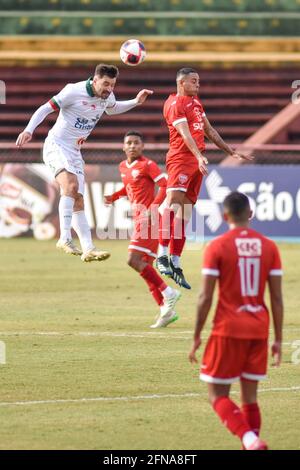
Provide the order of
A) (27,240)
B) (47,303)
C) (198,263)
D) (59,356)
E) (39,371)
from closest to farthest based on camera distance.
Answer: (39,371)
(59,356)
(47,303)
(198,263)
(27,240)

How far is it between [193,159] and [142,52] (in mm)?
1616

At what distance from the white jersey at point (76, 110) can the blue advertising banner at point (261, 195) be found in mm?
12690

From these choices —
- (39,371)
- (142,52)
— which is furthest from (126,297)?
(39,371)

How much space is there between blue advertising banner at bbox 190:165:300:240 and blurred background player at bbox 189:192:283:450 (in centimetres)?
1957

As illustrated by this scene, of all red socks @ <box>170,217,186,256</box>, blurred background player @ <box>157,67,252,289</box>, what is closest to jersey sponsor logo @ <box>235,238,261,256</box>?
blurred background player @ <box>157,67,252,289</box>

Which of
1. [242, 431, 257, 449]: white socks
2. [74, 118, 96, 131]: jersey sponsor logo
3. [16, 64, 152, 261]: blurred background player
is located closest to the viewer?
[242, 431, 257, 449]: white socks

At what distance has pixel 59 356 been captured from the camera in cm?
1409

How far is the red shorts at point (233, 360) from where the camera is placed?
342 inches

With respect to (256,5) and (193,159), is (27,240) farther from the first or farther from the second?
(193,159)

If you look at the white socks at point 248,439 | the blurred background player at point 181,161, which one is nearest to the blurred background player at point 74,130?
the blurred background player at point 181,161

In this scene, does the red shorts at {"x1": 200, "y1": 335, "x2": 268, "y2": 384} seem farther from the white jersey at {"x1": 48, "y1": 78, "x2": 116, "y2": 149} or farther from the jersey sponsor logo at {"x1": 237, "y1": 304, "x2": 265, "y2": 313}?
the white jersey at {"x1": 48, "y1": 78, "x2": 116, "y2": 149}

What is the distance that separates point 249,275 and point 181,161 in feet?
24.8

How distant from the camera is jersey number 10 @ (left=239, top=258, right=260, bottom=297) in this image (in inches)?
340

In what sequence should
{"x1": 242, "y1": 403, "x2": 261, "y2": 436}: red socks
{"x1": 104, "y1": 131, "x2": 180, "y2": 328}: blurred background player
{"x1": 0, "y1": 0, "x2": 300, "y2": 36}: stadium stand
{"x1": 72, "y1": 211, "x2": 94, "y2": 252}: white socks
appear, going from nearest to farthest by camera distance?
{"x1": 242, "y1": 403, "x2": 261, "y2": 436}: red socks < {"x1": 72, "y1": 211, "x2": 94, "y2": 252}: white socks < {"x1": 104, "y1": 131, "x2": 180, "y2": 328}: blurred background player < {"x1": 0, "y1": 0, "x2": 300, "y2": 36}: stadium stand
